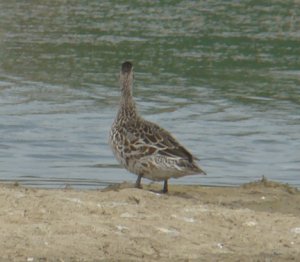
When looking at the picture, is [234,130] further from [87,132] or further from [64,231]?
[64,231]

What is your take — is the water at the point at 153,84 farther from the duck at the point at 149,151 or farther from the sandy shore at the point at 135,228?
the sandy shore at the point at 135,228

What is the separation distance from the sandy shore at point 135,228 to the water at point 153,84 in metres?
3.21

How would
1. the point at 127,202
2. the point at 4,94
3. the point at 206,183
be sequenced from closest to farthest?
the point at 127,202, the point at 206,183, the point at 4,94

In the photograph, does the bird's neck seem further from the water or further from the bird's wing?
the water

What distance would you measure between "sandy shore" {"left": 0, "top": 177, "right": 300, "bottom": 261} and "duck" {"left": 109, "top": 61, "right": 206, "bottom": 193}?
298mm

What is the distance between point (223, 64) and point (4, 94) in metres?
5.04

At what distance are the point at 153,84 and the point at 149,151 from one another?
380 inches

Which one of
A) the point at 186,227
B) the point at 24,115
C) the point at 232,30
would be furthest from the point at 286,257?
the point at 232,30

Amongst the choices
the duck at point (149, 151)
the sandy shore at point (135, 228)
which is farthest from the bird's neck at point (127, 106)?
the sandy shore at point (135, 228)

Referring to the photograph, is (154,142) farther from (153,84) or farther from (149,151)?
(153,84)

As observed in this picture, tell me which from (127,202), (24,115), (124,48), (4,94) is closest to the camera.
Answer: (127,202)

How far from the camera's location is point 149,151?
10672 mm

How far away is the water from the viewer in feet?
47.3

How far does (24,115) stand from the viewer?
56.5 feet
